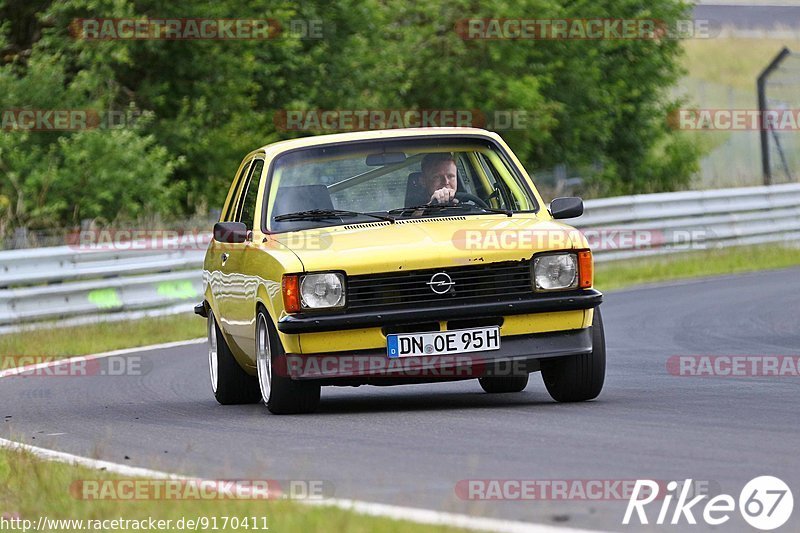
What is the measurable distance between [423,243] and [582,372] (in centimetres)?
121

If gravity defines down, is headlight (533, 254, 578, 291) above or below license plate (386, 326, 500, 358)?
above

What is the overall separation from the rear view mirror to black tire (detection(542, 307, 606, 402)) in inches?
65.3

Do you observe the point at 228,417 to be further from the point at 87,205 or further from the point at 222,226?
the point at 87,205

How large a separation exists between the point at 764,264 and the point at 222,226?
1482 cm

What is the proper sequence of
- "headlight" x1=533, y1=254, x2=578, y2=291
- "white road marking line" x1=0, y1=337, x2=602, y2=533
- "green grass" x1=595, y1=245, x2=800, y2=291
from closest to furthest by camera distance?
"white road marking line" x1=0, y1=337, x2=602, y2=533 → "headlight" x1=533, y1=254, x2=578, y2=291 → "green grass" x1=595, y1=245, x2=800, y2=291

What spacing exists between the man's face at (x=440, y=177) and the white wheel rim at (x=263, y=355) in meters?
1.38

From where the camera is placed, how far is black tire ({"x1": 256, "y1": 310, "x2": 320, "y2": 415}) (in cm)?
947

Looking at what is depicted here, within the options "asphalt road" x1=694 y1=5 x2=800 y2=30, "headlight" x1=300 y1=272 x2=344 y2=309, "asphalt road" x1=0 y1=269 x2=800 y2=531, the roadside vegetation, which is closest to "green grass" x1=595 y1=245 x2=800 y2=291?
the roadside vegetation

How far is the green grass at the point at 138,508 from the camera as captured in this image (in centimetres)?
563

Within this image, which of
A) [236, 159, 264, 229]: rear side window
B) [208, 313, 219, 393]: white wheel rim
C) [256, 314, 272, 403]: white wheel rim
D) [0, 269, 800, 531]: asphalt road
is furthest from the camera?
[208, 313, 219, 393]: white wheel rim

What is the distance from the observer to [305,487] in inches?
262

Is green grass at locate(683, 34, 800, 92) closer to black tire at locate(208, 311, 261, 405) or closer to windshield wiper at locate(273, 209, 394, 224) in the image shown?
black tire at locate(208, 311, 261, 405)

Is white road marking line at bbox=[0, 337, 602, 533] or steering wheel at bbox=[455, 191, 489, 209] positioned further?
steering wheel at bbox=[455, 191, 489, 209]

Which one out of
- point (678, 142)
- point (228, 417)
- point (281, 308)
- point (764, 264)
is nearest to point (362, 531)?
point (281, 308)
